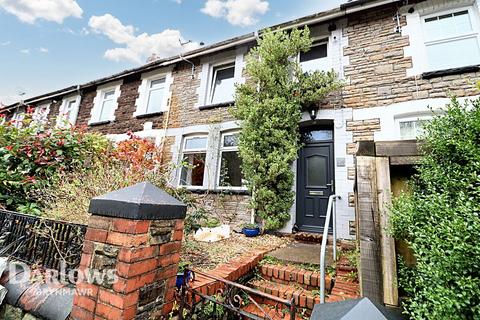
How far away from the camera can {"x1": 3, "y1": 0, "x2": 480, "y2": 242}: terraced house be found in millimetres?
4527

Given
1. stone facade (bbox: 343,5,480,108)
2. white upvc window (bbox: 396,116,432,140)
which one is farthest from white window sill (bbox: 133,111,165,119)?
white upvc window (bbox: 396,116,432,140)

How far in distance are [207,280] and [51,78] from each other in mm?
16574

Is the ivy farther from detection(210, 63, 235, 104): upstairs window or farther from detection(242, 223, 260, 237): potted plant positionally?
detection(210, 63, 235, 104): upstairs window

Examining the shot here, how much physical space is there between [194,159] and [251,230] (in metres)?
3.17

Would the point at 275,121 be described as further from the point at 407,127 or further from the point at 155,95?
the point at 155,95

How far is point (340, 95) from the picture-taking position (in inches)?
204

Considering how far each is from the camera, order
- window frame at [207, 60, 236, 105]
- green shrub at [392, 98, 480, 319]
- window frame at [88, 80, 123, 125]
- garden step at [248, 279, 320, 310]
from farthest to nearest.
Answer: window frame at [88, 80, 123, 125], window frame at [207, 60, 236, 105], garden step at [248, 279, 320, 310], green shrub at [392, 98, 480, 319]

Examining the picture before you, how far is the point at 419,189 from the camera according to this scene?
1.60m

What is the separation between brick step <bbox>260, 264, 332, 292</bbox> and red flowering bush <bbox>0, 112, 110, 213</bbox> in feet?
11.6

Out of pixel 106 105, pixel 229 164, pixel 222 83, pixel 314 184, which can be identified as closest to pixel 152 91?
pixel 106 105

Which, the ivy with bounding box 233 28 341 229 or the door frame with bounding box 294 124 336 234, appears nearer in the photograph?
the ivy with bounding box 233 28 341 229

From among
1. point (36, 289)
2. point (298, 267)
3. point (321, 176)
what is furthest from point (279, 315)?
point (321, 176)

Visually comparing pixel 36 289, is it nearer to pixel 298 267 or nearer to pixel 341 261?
pixel 298 267

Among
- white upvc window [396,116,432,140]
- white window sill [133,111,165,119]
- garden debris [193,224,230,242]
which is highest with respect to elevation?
white window sill [133,111,165,119]
